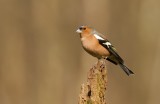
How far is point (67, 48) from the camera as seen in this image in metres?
9.30

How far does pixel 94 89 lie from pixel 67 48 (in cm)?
492

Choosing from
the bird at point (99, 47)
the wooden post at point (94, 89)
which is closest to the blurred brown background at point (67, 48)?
the bird at point (99, 47)

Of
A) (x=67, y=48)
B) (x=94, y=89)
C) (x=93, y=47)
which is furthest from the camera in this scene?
(x=67, y=48)

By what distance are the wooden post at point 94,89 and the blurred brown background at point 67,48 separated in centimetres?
369

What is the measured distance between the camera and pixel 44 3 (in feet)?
29.6

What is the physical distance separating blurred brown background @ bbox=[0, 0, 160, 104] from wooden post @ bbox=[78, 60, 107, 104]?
145 inches

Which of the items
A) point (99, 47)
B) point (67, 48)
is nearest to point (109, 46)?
point (99, 47)

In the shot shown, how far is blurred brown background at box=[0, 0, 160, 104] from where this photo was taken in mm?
8625

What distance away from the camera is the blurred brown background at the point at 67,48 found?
8.62m

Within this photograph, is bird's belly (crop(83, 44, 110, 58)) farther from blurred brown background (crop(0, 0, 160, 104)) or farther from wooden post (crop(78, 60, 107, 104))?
blurred brown background (crop(0, 0, 160, 104))

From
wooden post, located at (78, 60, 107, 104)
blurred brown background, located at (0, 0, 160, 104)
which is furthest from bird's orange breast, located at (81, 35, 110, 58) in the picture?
blurred brown background, located at (0, 0, 160, 104)

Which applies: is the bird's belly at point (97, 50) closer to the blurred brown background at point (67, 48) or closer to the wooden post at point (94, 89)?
the wooden post at point (94, 89)

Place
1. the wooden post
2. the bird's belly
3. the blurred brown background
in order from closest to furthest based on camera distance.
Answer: the wooden post → the bird's belly → the blurred brown background

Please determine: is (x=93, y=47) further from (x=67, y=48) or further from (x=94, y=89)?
(x=67, y=48)
